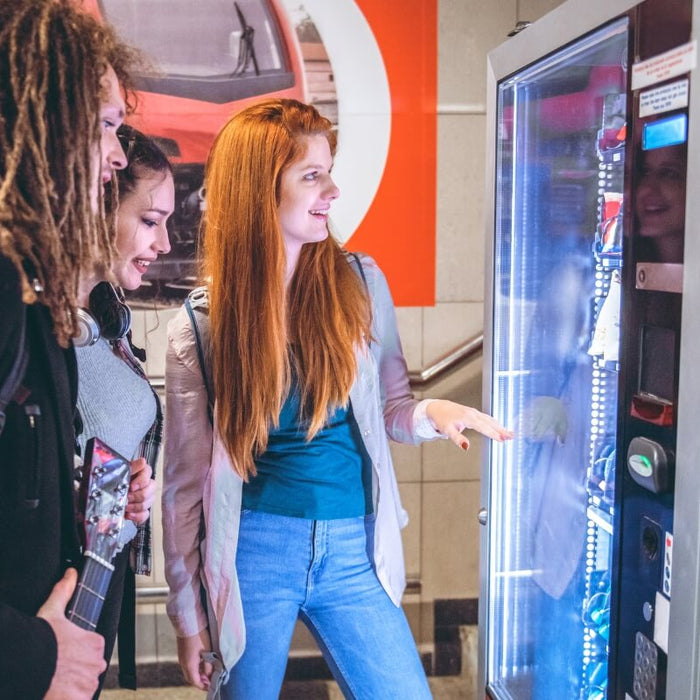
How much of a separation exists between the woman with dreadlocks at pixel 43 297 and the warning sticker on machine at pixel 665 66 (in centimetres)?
77

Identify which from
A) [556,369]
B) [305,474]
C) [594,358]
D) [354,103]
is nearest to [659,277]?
[594,358]

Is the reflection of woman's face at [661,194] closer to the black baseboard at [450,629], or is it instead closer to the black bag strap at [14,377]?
the black bag strap at [14,377]

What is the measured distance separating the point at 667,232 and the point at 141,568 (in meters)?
1.11

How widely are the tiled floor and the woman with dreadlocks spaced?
209cm

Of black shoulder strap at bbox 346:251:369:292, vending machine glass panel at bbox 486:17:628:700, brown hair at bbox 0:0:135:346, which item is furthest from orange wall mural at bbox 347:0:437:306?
brown hair at bbox 0:0:135:346

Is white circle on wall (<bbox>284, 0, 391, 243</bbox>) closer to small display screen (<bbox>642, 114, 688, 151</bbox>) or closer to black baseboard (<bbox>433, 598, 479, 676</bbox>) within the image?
black baseboard (<bbox>433, 598, 479, 676</bbox>)

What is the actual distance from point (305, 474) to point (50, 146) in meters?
0.87

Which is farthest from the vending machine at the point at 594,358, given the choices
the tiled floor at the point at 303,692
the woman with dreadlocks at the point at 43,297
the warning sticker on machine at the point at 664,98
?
the tiled floor at the point at 303,692

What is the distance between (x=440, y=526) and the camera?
306 cm

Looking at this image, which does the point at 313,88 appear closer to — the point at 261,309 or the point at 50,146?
the point at 261,309

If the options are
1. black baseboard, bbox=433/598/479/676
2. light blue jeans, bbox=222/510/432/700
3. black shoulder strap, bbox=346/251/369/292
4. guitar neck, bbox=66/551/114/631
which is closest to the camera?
guitar neck, bbox=66/551/114/631

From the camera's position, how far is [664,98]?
113 centimetres

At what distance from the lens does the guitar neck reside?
1.06m

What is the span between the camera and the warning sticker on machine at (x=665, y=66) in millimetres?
1072
